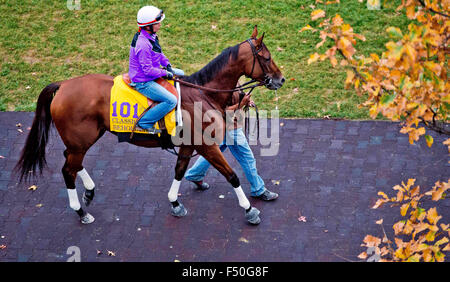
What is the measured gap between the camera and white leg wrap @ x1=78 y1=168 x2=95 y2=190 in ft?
24.8

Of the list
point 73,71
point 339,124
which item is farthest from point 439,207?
point 73,71

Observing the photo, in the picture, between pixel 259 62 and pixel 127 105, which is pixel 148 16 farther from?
pixel 259 62

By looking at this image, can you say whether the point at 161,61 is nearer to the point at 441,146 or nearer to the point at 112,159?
the point at 112,159

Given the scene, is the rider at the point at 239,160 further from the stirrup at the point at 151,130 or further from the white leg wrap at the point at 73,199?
the white leg wrap at the point at 73,199

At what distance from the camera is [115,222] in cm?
757

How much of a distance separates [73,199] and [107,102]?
1.60 m

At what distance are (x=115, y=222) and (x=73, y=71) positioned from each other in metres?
4.66

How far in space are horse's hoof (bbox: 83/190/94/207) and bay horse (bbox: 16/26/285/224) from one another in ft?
1.60

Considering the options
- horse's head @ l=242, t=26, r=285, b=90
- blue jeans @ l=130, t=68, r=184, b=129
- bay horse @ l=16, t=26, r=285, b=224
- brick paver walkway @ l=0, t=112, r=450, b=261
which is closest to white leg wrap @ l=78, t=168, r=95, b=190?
bay horse @ l=16, t=26, r=285, b=224

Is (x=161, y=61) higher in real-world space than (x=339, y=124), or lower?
higher

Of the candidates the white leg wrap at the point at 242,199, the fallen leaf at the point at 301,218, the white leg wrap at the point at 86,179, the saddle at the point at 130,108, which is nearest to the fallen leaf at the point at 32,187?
the white leg wrap at the point at 86,179

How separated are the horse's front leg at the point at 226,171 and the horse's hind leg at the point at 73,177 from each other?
1.75m

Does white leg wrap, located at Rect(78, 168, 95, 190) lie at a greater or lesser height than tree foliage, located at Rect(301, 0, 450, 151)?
lesser

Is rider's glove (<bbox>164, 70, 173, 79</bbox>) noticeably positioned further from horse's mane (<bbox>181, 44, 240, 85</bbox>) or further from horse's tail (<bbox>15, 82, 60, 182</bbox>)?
horse's tail (<bbox>15, 82, 60, 182</bbox>)
